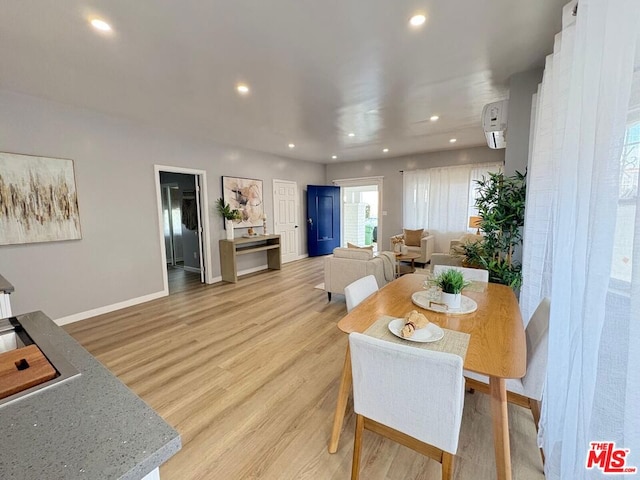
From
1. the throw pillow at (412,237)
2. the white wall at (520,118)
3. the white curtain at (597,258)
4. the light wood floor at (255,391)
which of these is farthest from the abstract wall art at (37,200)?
the throw pillow at (412,237)

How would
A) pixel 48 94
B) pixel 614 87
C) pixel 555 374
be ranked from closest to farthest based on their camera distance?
pixel 614 87 → pixel 555 374 → pixel 48 94

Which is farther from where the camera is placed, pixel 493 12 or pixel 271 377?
pixel 271 377

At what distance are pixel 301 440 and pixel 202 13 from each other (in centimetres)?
273

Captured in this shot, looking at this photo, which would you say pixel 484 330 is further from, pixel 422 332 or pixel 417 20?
pixel 417 20

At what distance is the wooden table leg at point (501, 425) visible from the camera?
3.92 feet

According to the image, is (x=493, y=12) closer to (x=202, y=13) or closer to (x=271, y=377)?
(x=202, y=13)

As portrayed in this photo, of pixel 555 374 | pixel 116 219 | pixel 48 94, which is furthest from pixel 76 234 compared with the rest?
pixel 555 374

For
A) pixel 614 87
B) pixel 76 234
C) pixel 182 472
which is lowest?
pixel 182 472

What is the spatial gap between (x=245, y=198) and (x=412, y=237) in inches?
149

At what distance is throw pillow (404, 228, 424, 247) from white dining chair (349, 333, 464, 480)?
5.32 meters

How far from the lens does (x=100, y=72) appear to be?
95.3 inches

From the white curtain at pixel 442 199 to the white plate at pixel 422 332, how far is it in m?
5.27

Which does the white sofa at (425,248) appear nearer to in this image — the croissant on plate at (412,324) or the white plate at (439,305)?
the white plate at (439,305)

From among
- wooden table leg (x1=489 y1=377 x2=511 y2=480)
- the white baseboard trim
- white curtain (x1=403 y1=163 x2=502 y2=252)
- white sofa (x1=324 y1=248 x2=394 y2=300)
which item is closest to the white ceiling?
white sofa (x1=324 y1=248 x2=394 y2=300)
